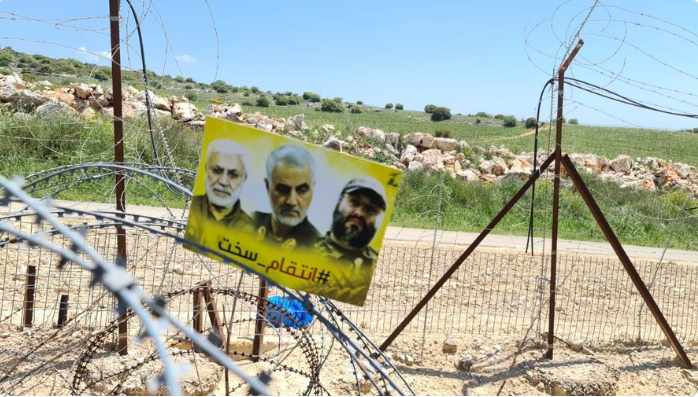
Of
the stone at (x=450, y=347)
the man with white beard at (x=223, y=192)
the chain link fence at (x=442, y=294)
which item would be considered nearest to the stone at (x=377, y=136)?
A: the chain link fence at (x=442, y=294)

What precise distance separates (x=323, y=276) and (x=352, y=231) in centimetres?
25

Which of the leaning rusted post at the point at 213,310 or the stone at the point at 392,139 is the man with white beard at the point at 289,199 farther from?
the stone at the point at 392,139

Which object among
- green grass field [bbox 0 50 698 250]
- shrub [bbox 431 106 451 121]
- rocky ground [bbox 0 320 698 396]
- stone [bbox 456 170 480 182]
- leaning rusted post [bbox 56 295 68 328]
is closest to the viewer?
rocky ground [bbox 0 320 698 396]

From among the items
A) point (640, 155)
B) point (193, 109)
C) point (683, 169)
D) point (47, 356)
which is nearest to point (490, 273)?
point (47, 356)

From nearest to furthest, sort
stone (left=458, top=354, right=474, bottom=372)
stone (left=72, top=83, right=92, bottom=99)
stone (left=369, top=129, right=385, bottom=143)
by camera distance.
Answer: stone (left=458, top=354, right=474, bottom=372), stone (left=72, top=83, right=92, bottom=99), stone (left=369, top=129, right=385, bottom=143)

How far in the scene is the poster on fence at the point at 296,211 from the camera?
9.89 feet

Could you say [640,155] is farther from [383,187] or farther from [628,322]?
[383,187]

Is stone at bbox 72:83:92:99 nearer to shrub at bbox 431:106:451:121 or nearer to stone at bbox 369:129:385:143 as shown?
stone at bbox 369:129:385:143

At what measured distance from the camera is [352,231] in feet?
9.98

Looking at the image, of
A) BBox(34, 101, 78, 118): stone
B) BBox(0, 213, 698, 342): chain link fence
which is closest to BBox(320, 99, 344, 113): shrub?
BBox(34, 101, 78, 118): stone

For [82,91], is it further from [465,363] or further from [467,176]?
[465,363]

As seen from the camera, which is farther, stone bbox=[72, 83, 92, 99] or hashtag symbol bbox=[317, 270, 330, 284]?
stone bbox=[72, 83, 92, 99]

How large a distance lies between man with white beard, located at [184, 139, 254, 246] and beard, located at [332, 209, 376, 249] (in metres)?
0.39

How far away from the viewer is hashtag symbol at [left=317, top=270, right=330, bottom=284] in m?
3.05
